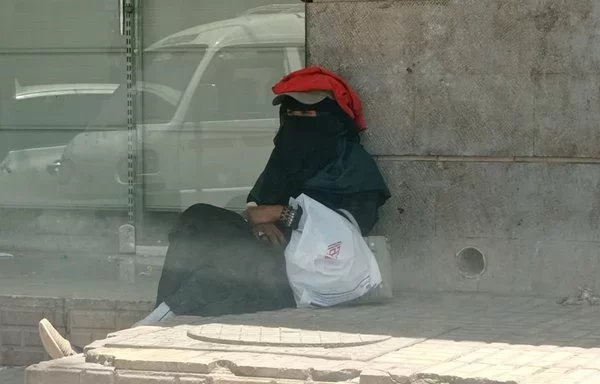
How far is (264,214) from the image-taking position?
22.7 feet

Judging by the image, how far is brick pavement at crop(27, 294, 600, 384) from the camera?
17.1 feet

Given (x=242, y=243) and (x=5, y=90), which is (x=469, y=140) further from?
(x=5, y=90)

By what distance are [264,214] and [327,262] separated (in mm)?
514

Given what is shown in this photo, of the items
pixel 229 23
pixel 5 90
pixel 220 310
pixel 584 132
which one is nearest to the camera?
pixel 220 310

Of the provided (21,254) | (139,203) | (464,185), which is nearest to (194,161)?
(139,203)

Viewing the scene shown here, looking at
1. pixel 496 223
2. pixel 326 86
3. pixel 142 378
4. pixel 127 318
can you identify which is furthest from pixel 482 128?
pixel 142 378

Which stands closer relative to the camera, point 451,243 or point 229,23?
point 451,243

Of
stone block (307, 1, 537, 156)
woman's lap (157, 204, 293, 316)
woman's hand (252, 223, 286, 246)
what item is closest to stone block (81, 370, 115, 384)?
woman's lap (157, 204, 293, 316)

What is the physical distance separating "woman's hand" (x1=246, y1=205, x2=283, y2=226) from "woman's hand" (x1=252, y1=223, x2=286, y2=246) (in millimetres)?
26

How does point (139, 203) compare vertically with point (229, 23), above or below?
below

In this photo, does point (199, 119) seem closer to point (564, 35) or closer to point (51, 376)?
point (564, 35)

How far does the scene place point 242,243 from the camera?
680cm

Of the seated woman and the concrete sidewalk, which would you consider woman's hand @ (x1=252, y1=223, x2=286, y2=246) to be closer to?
the seated woman

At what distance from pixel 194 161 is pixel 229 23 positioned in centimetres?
86
